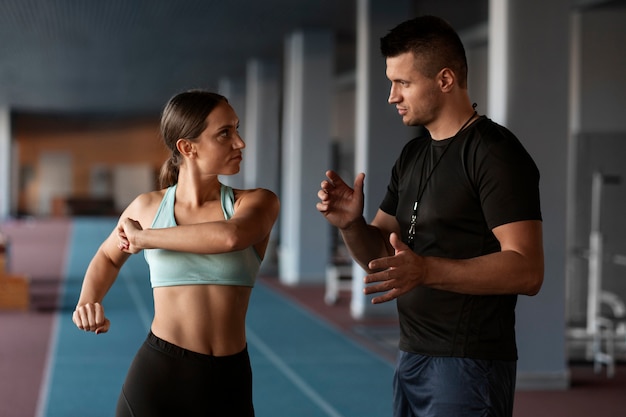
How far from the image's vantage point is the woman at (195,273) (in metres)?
2.56

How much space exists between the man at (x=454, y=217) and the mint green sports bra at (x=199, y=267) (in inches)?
12.0

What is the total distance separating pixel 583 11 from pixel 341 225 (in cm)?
922

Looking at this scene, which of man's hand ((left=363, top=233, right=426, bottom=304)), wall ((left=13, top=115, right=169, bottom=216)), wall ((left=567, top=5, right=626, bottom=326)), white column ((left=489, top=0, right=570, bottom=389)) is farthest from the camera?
wall ((left=13, top=115, right=169, bottom=216))

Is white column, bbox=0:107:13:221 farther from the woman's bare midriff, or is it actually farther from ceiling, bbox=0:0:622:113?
the woman's bare midriff

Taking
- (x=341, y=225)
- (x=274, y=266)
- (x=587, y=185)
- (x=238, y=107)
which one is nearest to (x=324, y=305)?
(x=587, y=185)

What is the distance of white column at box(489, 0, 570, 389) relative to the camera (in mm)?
6816

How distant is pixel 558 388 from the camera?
280 inches

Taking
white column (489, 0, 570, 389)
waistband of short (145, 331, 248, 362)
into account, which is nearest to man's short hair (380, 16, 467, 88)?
waistband of short (145, 331, 248, 362)

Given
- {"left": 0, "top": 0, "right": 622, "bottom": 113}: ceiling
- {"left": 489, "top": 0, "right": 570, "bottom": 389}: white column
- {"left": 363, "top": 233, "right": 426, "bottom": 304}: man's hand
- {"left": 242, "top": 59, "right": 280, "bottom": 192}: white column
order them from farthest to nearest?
{"left": 242, "top": 59, "right": 280, "bottom": 192}: white column < {"left": 0, "top": 0, "right": 622, "bottom": 113}: ceiling < {"left": 489, "top": 0, "right": 570, "bottom": 389}: white column < {"left": 363, "top": 233, "right": 426, "bottom": 304}: man's hand

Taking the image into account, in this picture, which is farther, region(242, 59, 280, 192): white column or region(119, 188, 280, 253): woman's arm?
region(242, 59, 280, 192): white column

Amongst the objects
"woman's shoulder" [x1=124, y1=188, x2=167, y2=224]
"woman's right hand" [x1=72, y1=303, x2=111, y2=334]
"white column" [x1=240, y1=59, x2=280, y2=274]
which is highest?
"white column" [x1=240, y1=59, x2=280, y2=274]

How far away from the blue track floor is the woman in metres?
3.62

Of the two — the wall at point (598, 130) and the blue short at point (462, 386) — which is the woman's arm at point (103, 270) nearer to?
the blue short at point (462, 386)

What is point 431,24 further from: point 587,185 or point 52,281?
point 52,281
